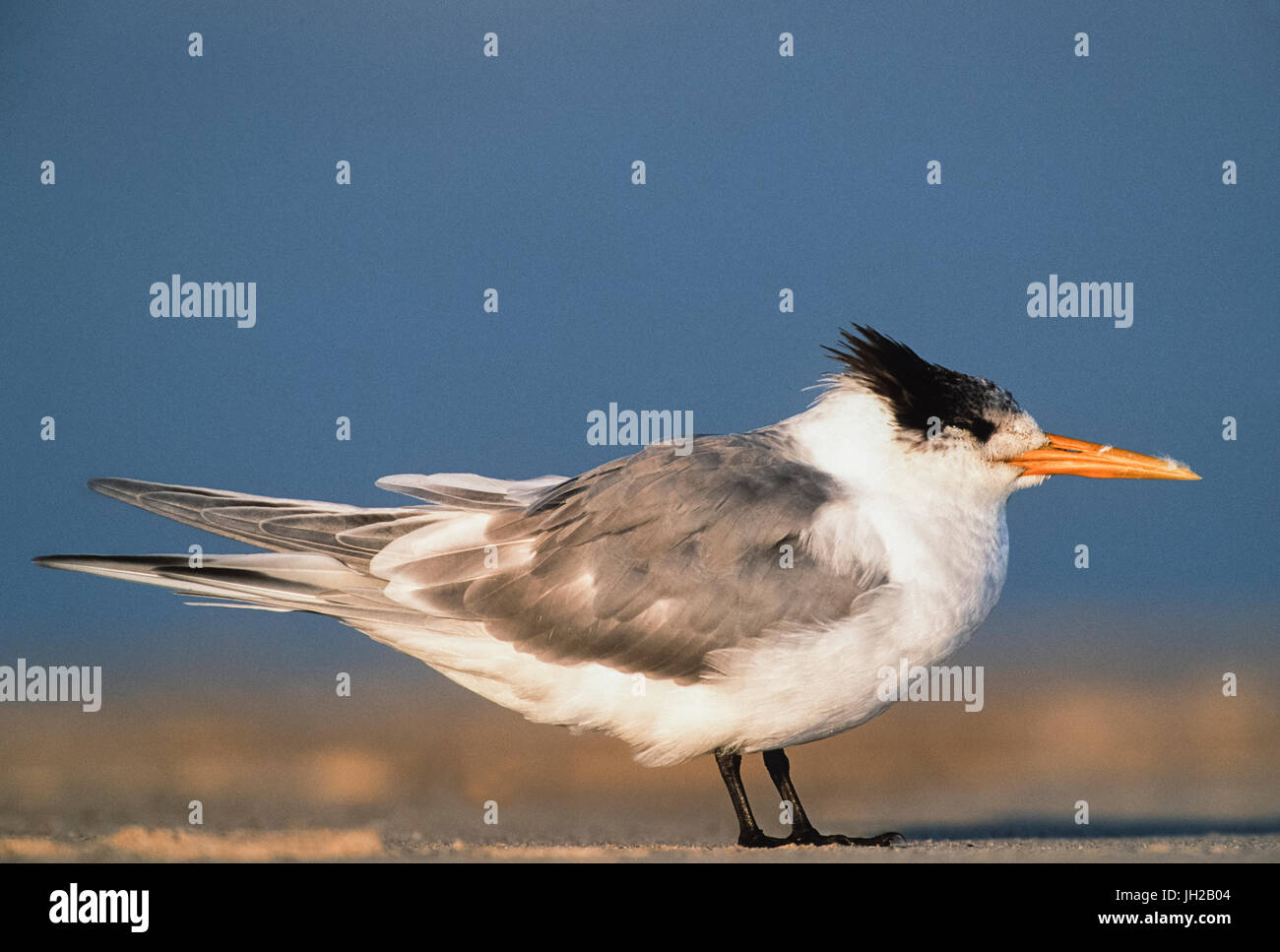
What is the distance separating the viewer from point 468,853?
5.01 meters

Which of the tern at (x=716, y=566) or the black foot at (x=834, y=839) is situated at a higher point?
the tern at (x=716, y=566)

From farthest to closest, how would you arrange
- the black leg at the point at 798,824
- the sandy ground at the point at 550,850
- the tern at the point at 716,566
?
the black leg at the point at 798,824 → the sandy ground at the point at 550,850 → the tern at the point at 716,566

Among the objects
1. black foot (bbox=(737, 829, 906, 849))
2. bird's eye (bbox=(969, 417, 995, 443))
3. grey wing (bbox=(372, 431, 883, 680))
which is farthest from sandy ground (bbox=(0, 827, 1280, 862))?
bird's eye (bbox=(969, 417, 995, 443))

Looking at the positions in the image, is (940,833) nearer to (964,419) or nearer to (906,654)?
(906,654)

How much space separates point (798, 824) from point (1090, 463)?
1.53 m

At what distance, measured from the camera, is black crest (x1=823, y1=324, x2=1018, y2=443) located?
4.81m

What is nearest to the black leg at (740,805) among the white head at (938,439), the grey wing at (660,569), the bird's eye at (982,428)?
the grey wing at (660,569)

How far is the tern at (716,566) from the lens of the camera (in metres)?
4.61

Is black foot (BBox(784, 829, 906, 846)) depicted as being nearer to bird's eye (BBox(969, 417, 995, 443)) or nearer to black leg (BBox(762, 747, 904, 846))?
black leg (BBox(762, 747, 904, 846))

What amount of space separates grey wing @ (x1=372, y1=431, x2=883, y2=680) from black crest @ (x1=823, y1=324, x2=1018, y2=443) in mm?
363

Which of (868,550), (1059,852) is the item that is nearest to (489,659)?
(868,550)

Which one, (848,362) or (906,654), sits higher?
(848,362)

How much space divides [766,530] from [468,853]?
151cm

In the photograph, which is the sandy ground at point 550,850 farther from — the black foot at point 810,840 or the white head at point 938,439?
Answer: the white head at point 938,439
